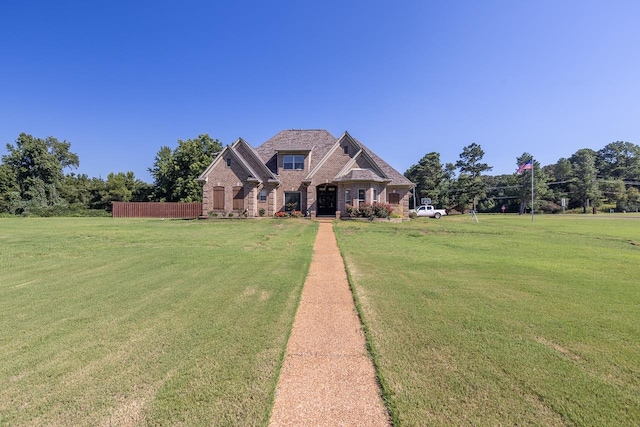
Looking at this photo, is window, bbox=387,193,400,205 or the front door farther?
window, bbox=387,193,400,205

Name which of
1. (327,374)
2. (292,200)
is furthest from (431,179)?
(327,374)

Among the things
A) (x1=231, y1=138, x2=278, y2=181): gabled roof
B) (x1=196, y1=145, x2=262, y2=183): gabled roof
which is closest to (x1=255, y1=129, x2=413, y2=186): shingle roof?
(x1=231, y1=138, x2=278, y2=181): gabled roof

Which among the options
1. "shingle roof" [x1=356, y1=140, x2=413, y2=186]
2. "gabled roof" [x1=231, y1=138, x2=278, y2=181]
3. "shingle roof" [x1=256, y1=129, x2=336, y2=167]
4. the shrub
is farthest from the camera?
"shingle roof" [x1=256, y1=129, x2=336, y2=167]

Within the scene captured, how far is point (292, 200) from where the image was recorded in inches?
1001

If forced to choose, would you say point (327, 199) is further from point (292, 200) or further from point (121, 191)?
point (121, 191)

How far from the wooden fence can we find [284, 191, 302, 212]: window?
1444 cm

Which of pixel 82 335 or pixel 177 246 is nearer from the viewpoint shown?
pixel 82 335

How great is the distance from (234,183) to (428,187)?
4533 centimetres

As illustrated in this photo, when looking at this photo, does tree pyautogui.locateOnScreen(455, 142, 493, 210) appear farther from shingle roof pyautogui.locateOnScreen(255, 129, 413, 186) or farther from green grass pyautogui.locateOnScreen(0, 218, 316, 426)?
green grass pyautogui.locateOnScreen(0, 218, 316, 426)

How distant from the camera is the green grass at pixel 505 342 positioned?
2.36 m

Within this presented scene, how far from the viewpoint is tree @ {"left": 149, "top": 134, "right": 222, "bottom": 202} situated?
39.8 metres

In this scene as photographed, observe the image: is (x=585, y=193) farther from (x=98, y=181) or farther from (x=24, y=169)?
(x=24, y=169)

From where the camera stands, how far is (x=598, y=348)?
130 inches

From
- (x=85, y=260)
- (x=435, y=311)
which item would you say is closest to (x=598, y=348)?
(x=435, y=311)
